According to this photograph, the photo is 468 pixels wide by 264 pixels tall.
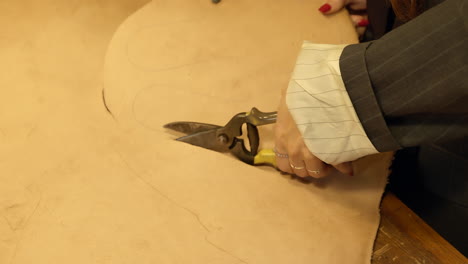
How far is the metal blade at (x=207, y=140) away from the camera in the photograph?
105cm

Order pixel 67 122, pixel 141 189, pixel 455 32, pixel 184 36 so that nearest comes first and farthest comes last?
pixel 455 32 < pixel 141 189 < pixel 67 122 < pixel 184 36

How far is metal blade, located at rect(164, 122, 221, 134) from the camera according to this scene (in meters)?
1.10

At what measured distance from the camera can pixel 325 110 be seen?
2.51 ft

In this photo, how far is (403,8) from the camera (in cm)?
97

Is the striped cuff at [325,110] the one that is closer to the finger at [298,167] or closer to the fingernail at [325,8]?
the finger at [298,167]

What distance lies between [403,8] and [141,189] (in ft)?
2.51

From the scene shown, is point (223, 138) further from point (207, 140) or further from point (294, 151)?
point (294, 151)

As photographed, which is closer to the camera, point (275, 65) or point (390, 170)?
point (390, 170)

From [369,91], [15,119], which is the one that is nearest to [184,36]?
[15,119]

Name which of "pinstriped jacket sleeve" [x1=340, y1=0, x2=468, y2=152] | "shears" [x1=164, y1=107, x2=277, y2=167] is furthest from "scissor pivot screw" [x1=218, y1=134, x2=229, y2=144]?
"pinstriped jacket sleeve" [x1=340, y1=0, x2=468, y2=152]

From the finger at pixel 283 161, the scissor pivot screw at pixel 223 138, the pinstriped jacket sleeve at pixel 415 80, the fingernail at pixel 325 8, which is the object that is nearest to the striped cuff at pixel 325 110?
the pinstriped jacket sleeve at pixel 415 80

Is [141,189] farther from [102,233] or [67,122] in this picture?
[67,122]

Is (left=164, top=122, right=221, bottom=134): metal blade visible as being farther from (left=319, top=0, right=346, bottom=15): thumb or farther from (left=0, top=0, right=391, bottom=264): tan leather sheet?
(left=319, top=0, right=346, bottom=15): thumb

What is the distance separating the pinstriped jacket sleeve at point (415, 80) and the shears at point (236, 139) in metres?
0.31
